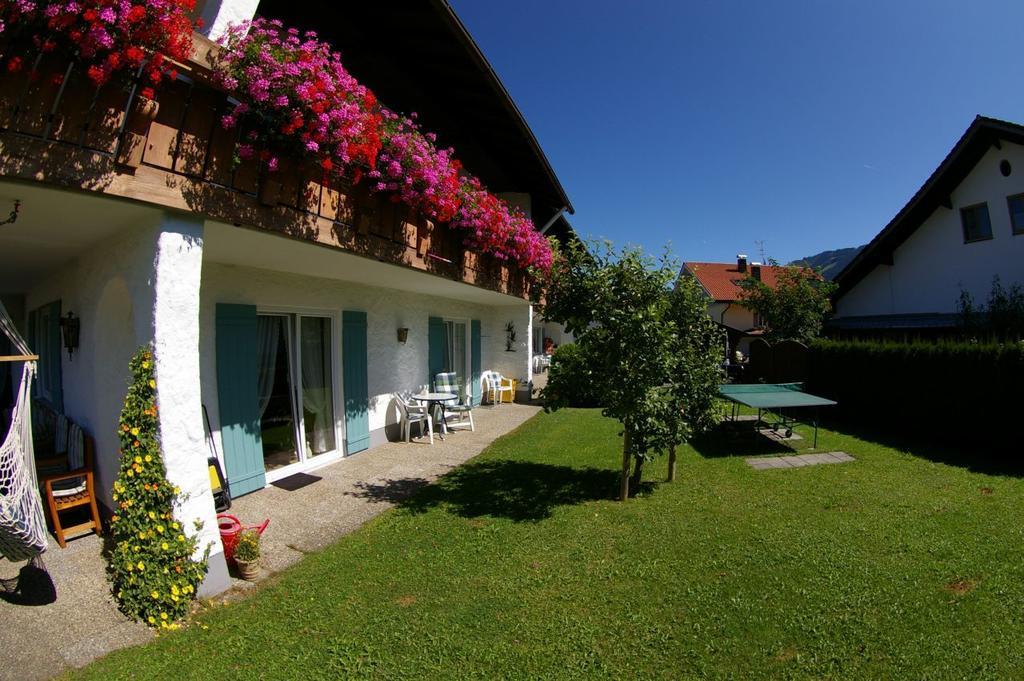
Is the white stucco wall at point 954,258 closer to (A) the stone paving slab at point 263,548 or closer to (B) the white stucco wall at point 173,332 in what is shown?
(A) the stone paving slab at point 263,548

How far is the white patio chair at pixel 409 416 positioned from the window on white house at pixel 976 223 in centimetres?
1456

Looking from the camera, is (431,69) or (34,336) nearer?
(431,69)

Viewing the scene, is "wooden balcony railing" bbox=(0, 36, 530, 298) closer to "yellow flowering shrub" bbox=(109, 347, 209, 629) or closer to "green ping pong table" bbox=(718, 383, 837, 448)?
"yellow flowering shrub" bbox=(109, 347, 209, 629)

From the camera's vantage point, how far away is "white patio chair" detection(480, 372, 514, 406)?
13016mm

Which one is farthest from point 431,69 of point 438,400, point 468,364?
point 468,364

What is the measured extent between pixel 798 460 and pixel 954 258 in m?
10.3

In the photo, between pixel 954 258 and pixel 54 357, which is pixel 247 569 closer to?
pixel 54 357

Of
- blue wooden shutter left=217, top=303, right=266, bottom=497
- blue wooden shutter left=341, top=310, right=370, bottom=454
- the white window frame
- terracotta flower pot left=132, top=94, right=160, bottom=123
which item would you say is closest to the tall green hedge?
the white window frame

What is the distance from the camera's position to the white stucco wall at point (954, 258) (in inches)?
457

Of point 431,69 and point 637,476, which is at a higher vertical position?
point 431,69

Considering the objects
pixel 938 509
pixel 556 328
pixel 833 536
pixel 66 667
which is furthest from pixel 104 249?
pixel 556 328

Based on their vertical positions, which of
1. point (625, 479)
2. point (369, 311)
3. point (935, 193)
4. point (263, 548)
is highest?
point (935, 193)

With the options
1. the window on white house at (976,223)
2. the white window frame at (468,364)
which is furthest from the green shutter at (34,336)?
the window on white house at (976,223)

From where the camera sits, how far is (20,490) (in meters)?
3.14
